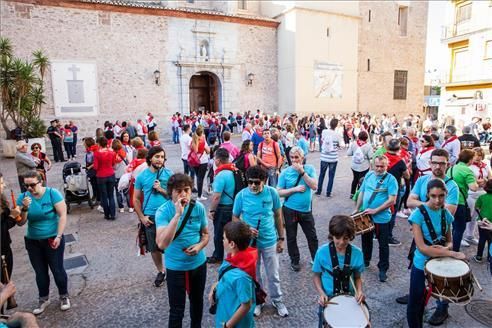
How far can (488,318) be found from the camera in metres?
3.72

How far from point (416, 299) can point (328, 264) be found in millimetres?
1110

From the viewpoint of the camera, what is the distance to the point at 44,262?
3984 millimetres

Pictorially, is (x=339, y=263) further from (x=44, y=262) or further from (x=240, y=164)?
(x=240, y=164)

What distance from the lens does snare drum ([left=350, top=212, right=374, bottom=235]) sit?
4.37 m

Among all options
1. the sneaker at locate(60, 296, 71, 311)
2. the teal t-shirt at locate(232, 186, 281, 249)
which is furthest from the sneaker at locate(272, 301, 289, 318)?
the sneaker at locate(60, 296, 71, 311)

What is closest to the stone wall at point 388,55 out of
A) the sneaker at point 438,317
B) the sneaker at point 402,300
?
the sneaker at point 402,300

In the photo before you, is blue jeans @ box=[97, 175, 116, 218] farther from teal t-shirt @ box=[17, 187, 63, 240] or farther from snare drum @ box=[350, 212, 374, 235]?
snare drum @ box=[350, 212, 374, 235]

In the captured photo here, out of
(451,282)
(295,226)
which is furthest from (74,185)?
(451,282)

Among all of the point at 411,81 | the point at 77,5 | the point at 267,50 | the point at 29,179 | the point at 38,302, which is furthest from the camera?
the point at 411,81

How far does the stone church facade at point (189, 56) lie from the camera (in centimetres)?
1752

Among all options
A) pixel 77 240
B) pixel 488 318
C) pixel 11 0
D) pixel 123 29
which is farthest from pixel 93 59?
pixel 488 318

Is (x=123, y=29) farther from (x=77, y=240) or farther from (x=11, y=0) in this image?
(x=77, y=240)

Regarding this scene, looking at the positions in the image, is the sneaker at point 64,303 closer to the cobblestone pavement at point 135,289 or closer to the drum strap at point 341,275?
the cobblestone pavement at point 135,289

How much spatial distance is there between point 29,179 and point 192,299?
7.15 ft
